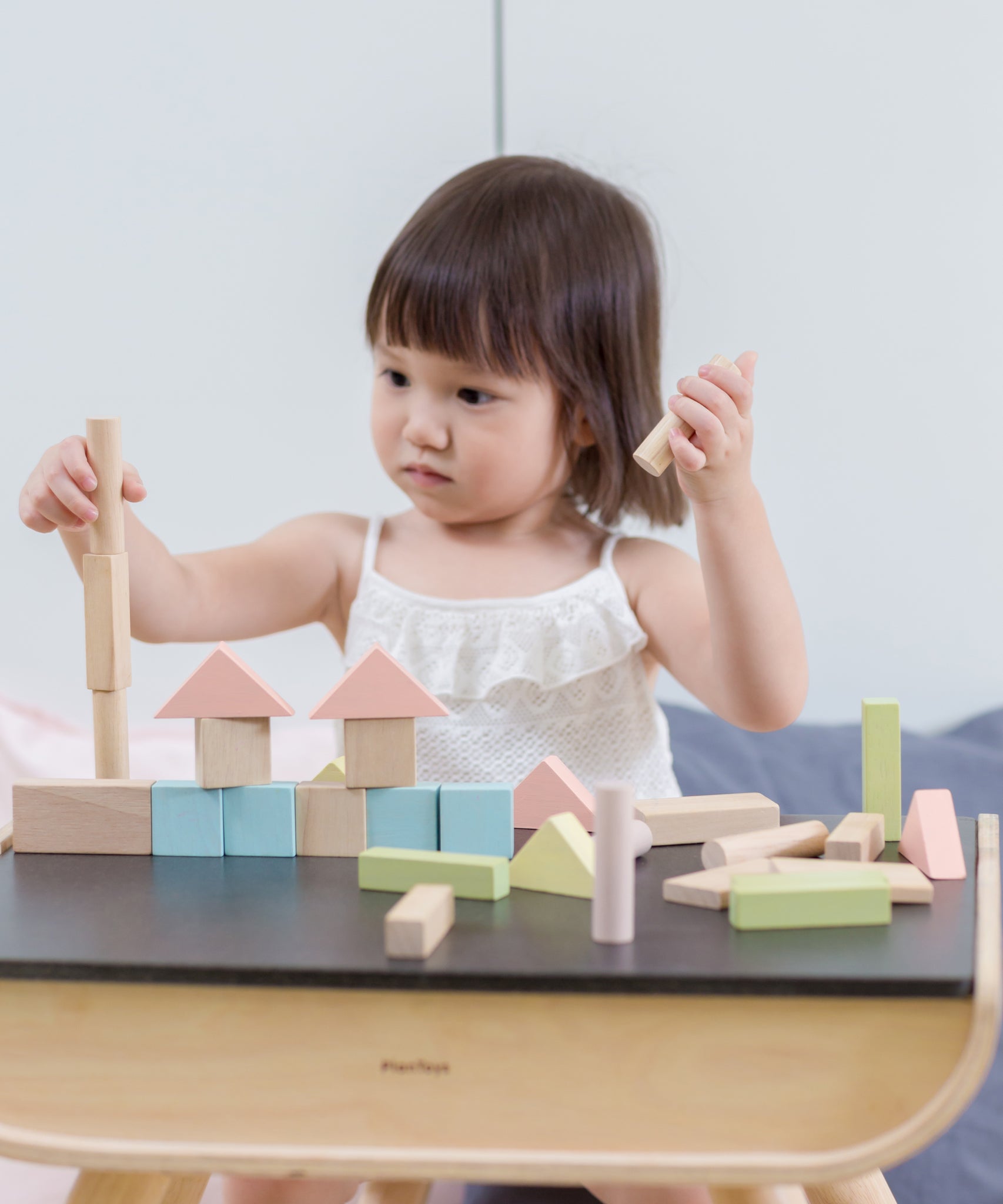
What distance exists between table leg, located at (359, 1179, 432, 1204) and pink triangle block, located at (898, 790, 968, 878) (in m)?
0.35

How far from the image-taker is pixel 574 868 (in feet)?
1.53

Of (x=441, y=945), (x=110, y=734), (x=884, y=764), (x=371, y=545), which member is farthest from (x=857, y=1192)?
(x=371, y=545)

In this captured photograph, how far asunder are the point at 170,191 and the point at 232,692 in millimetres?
1135

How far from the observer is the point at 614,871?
16.3 inches

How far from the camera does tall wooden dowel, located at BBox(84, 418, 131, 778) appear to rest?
22.2 inches

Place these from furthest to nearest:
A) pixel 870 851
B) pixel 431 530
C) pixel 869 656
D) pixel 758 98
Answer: pixel 869 656, pixel 758 98, pixel 431 530, pixel 870 851

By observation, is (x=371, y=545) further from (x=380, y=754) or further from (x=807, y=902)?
(x=807, y=902)

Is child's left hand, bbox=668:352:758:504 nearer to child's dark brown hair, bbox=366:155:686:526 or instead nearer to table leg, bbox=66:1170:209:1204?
child's dark brown hair, bbox=366:155:686:526

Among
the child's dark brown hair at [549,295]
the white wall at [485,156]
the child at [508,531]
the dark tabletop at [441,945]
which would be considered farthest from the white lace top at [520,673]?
the white wall at [485,156]

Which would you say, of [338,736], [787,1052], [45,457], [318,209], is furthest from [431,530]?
[318,209]

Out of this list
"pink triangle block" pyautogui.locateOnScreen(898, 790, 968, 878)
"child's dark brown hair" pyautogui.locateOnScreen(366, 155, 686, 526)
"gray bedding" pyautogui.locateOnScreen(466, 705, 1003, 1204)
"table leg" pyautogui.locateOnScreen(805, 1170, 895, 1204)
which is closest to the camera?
"pink triangle block" pyautogui.locateOnScreen(898, 790, 968, 878)

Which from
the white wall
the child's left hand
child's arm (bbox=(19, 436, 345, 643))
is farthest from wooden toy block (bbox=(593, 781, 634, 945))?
the white wall

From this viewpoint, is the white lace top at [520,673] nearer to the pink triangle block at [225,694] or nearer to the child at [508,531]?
the child at [508,531]

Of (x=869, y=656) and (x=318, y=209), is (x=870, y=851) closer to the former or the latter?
(x=869, y=656)
